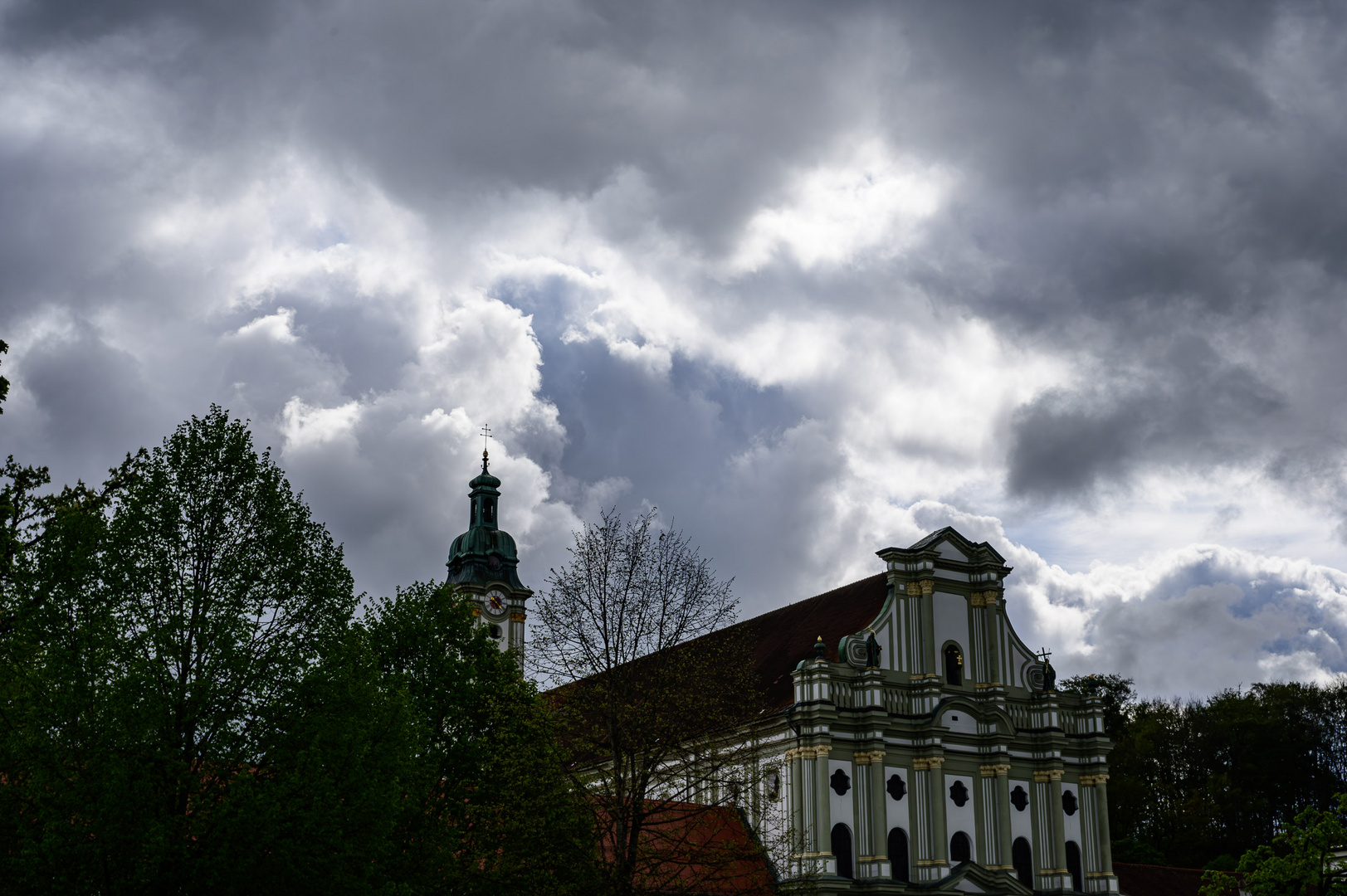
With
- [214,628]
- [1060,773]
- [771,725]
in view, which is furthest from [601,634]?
[1060,773]

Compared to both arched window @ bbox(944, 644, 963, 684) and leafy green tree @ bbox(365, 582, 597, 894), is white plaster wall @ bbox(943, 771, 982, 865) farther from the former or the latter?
leafy green tree @ bbox(365, 582, 597, 894)

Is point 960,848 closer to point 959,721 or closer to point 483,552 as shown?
point 959,721

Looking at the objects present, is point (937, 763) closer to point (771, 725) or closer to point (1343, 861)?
point (771, 725)

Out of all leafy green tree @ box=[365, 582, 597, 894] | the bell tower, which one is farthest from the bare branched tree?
the bell tower

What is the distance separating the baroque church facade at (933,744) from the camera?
150 ft

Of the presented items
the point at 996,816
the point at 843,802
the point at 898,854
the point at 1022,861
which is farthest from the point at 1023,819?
the point at 843,802

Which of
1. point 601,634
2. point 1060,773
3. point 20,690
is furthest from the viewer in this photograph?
point 1060,773

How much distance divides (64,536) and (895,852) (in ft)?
104

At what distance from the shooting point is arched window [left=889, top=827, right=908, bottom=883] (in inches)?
1796

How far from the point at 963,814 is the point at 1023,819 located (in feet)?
9.56

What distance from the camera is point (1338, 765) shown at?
84.1 m

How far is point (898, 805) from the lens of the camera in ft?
153

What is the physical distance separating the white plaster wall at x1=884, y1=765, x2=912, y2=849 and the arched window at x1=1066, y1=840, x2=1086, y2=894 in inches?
294

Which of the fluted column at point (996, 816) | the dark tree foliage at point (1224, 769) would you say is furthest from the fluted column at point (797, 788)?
the dark tree foliage at point (1224, 769)
